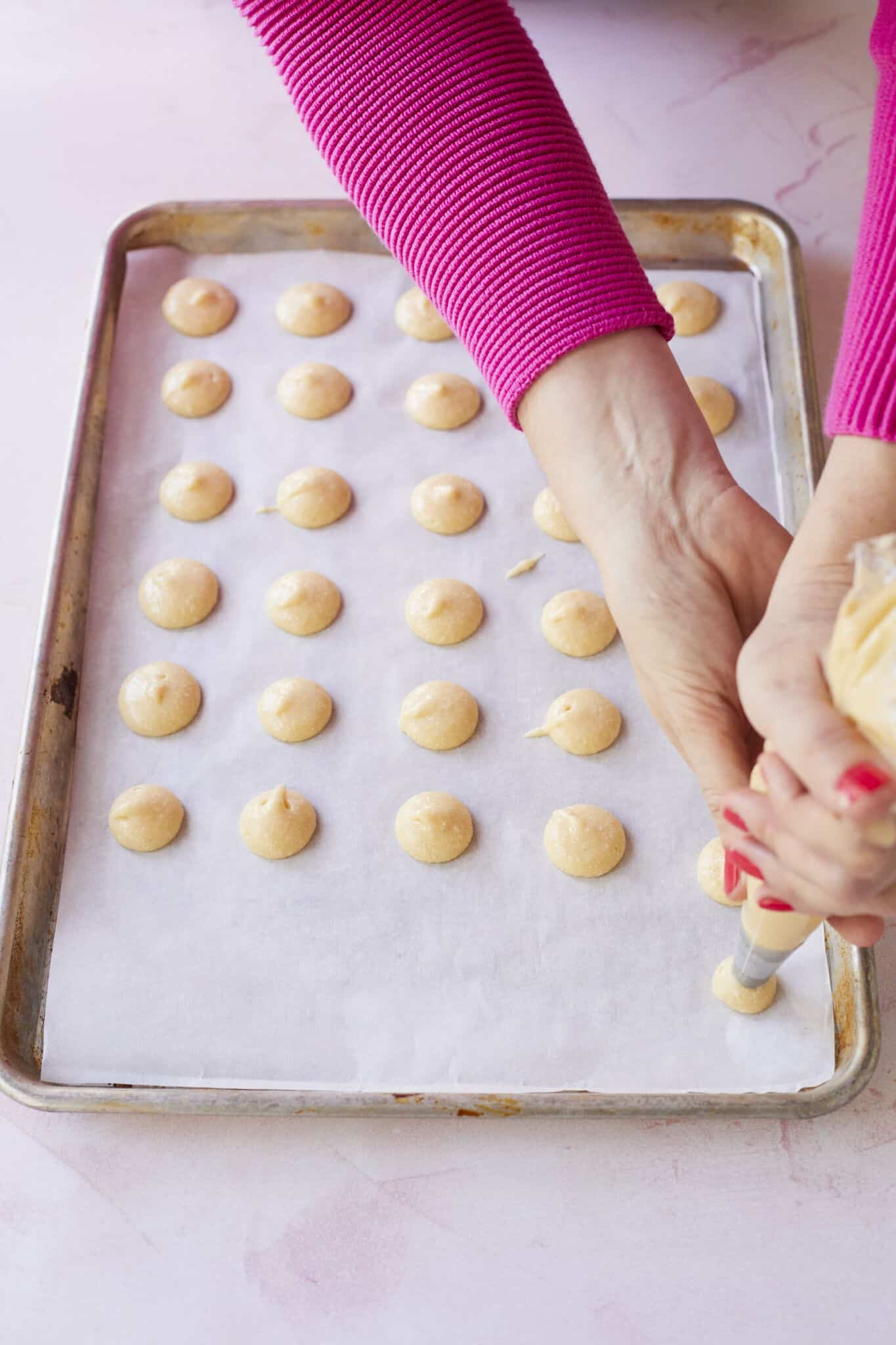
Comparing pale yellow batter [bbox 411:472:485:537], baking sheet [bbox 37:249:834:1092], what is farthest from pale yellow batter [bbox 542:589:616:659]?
pale yellow batter [bbox 411:472:485:537]

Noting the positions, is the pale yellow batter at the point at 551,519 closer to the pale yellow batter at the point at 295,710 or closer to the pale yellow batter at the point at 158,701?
the pale yellow batter at the point at 295,710

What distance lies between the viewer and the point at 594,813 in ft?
3.43

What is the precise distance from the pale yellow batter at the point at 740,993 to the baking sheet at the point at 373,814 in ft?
0.05

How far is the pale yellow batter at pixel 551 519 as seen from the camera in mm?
1196

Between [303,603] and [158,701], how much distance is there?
0.17 metres

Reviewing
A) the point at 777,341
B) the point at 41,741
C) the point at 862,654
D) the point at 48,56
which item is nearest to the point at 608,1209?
the point at 862,654

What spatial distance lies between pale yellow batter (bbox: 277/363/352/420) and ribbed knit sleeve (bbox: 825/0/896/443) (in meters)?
0.59

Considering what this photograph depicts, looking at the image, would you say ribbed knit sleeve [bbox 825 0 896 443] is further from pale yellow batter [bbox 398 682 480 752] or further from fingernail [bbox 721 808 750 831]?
pale yellow batter [bbox 398 682 480 752]

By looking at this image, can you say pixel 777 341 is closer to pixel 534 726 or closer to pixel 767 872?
pixel 534 726

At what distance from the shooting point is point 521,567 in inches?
47.0

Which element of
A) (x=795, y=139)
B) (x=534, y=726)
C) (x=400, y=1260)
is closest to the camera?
(x=400, y=1260)

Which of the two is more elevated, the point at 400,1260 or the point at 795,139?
the point at 795,139

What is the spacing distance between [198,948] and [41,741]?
24cm

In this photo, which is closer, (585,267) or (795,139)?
(585,267)
